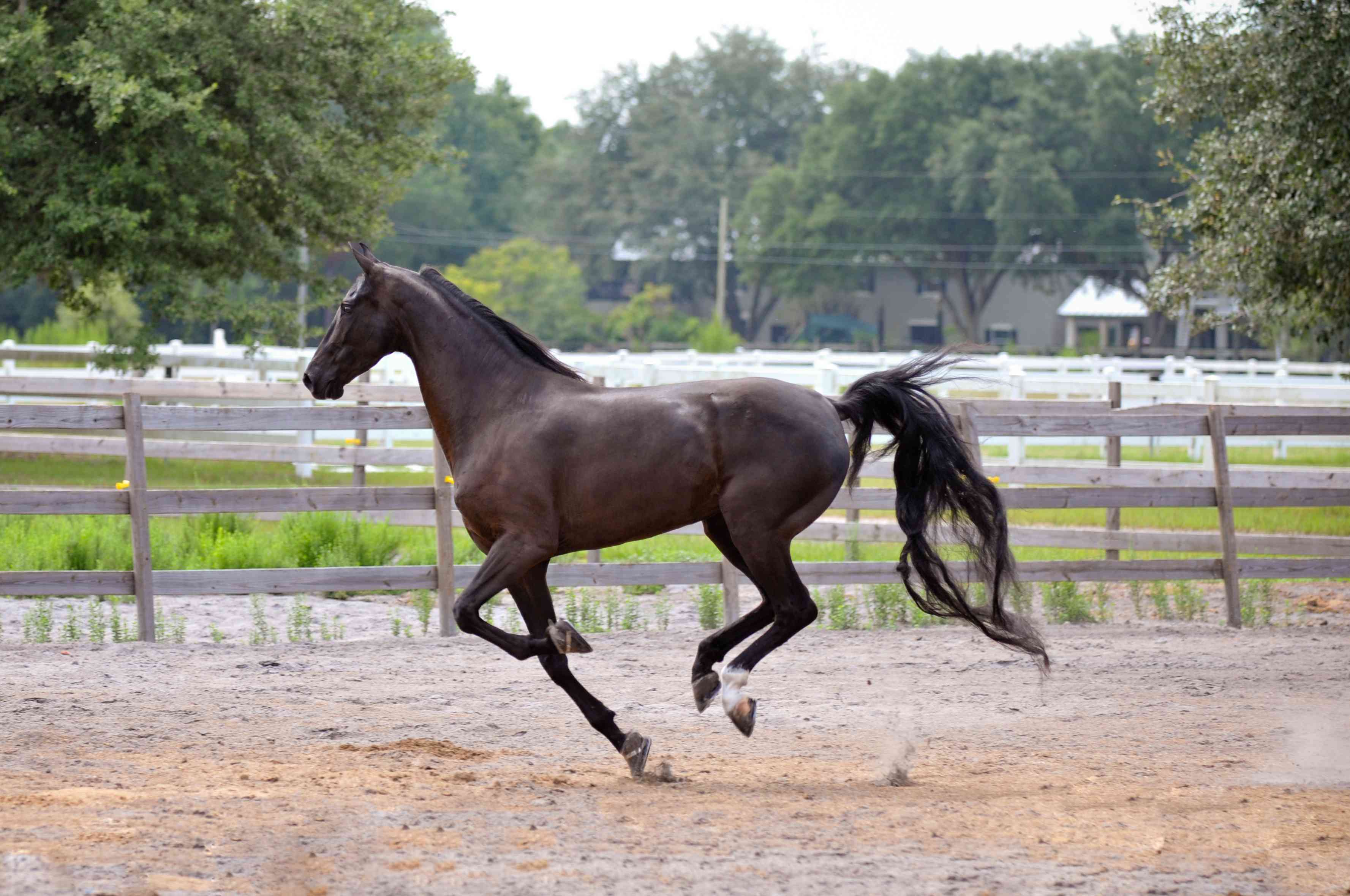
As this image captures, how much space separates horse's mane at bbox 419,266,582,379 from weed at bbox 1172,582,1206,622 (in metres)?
5.58

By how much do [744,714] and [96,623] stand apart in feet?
16.0

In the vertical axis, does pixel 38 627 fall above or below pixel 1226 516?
below

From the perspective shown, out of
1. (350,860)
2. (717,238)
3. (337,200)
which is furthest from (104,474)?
(717,238)

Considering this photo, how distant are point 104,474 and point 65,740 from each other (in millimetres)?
12045

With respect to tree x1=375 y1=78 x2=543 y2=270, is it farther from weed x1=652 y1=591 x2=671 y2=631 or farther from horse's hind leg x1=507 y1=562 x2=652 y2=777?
horse's hind leg x1=507 y1=562 x2=652 y2=777

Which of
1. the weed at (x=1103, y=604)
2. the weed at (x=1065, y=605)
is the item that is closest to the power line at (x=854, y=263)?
the weed at (x=1103, y=604)

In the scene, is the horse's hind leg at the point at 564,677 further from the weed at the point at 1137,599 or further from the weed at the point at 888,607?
the weed at the point at 1137,599

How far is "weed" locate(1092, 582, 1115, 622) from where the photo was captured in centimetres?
923

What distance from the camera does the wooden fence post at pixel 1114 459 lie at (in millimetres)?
10078

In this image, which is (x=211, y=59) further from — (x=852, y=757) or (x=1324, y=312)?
(x=852, y=757)

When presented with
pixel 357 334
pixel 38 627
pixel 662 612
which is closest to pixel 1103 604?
pixel 662 612

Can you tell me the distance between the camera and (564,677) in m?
5.26

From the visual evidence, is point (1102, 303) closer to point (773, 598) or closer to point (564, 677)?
point (773, 598)

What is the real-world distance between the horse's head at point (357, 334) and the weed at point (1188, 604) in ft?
20.5
